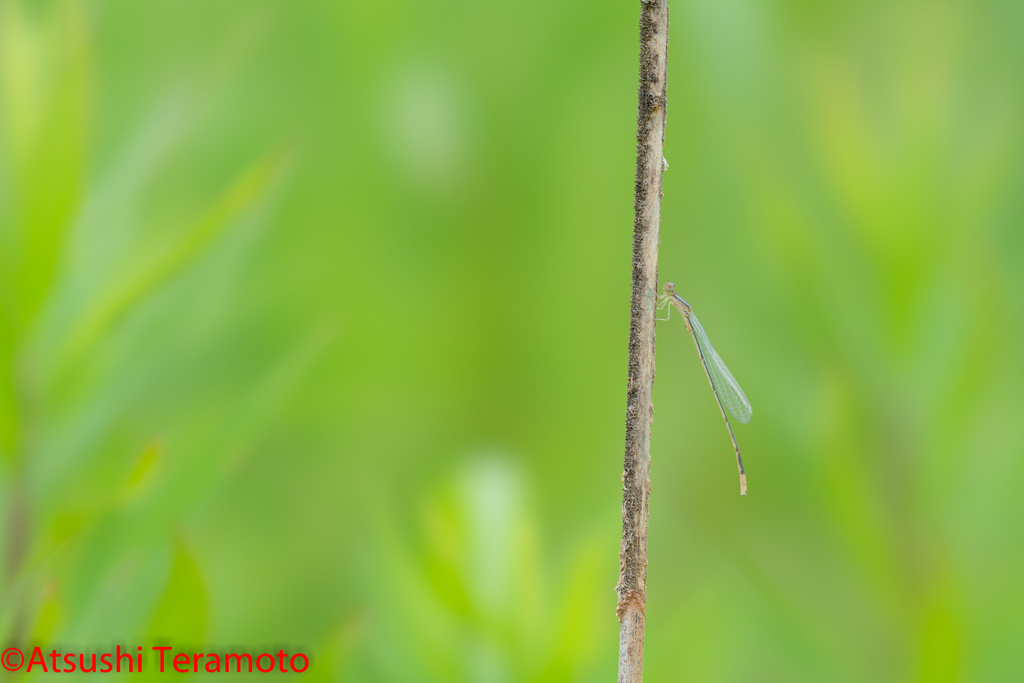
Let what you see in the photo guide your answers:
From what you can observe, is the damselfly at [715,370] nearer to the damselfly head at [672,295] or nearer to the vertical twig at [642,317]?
the damselfly head at [672,295]

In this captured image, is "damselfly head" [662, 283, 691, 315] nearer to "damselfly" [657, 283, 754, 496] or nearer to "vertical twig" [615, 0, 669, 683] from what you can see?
"damselfly" [657, 283, 754, 496]

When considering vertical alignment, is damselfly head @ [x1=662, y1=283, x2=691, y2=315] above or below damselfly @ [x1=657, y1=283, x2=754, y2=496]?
above

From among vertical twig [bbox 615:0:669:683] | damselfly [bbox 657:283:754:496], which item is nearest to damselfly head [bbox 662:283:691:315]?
damselfly [bbox 657:283:754:496]

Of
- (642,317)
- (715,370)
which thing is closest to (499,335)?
(715,370)

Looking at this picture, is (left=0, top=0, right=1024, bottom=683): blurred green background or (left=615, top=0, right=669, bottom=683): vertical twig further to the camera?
(left=0, top=0, right=1024, bottom=683): blurred green background

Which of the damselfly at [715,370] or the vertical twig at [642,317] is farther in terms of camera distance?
the damselfly at [715,370]

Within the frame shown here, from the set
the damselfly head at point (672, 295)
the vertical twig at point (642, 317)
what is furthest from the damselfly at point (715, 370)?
the vertical twig at point (642, 317)

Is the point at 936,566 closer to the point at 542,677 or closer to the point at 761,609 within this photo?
the point at 761,609

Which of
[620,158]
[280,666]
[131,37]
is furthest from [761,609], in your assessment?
[131,37]
